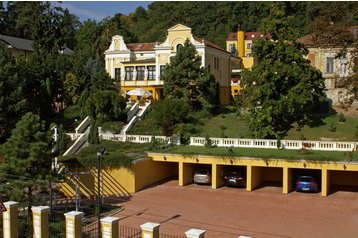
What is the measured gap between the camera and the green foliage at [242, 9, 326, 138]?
35656 millimetres

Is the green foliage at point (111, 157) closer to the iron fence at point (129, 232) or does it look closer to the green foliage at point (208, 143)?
the green foliage at point (208, 143)

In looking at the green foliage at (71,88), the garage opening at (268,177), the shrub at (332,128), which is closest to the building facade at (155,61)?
the green foliage at (71,88)

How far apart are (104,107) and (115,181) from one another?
41.2ft

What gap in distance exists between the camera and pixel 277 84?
36.7 m

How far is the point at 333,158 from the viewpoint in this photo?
25.9 m

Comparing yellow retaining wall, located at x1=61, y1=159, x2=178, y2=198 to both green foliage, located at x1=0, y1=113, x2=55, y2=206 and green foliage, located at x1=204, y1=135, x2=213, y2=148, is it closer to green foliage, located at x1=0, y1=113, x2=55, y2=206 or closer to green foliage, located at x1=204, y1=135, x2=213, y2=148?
green foliage, located at x1=204, y1=135, x2=213, y2=148

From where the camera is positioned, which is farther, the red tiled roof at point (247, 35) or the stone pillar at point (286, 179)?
the red tiled roof at point (247, 35)

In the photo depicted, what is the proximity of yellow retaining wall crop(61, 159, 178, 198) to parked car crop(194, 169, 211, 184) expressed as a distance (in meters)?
2.92

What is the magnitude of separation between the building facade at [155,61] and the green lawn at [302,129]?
7601mm

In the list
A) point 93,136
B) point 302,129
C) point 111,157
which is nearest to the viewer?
point 111,157

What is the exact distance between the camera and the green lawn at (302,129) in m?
36.4

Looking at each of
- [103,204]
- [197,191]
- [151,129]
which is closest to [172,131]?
[151,129]

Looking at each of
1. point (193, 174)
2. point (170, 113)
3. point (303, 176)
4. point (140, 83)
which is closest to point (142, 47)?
point (140, 83)

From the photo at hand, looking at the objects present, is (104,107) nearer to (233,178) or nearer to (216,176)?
(216,176)
